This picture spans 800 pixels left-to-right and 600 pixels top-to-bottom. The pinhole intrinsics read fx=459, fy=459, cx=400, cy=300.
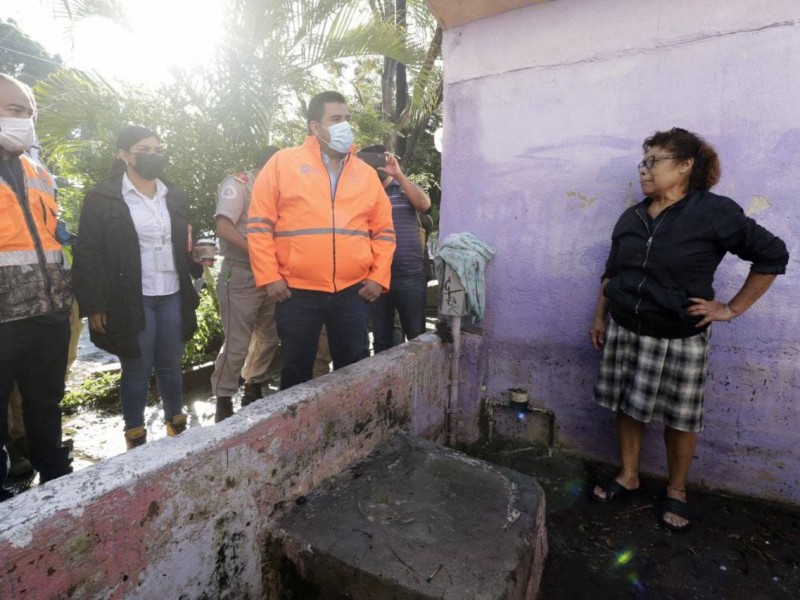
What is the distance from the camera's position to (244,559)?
1.73 metres

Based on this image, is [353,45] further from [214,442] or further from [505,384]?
[214,442]

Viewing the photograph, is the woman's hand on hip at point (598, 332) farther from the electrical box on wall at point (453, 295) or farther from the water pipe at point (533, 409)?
the electrical box on wall at point (453, 295)

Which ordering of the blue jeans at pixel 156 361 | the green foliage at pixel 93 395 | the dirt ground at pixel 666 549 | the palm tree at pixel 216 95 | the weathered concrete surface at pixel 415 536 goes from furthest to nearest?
the palm tree at pixel 216 95, the green foliage at pixel 93 395, the blue jeans at pixel 156 361, the dirt ground at pixel 666 549, the weathered concrete surface at pixel 415 536

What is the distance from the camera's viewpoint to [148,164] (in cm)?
249

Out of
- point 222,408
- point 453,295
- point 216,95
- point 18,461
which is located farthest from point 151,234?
point 216,95

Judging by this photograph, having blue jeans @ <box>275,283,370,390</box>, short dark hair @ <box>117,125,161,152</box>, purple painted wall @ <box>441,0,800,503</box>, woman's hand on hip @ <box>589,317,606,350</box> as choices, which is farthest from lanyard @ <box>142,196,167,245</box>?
woman's hand on hip @ <box>589,317,606,350</box>

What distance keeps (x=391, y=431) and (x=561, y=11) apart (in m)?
2.66

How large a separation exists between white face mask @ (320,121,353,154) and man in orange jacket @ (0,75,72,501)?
138cm

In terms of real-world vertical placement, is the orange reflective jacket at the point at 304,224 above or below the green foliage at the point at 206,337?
above

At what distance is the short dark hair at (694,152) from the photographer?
222 cm

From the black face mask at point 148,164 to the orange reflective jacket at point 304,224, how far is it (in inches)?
22.1

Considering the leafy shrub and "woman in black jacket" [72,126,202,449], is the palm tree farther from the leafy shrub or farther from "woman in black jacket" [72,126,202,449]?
"woman in black jacket" [72,126,202,449]

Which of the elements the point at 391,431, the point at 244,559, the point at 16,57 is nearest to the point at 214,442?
the point at 244,559

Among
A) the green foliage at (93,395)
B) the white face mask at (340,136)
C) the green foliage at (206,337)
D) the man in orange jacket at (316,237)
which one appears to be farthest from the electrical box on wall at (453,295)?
the green foliage at (93,395)
